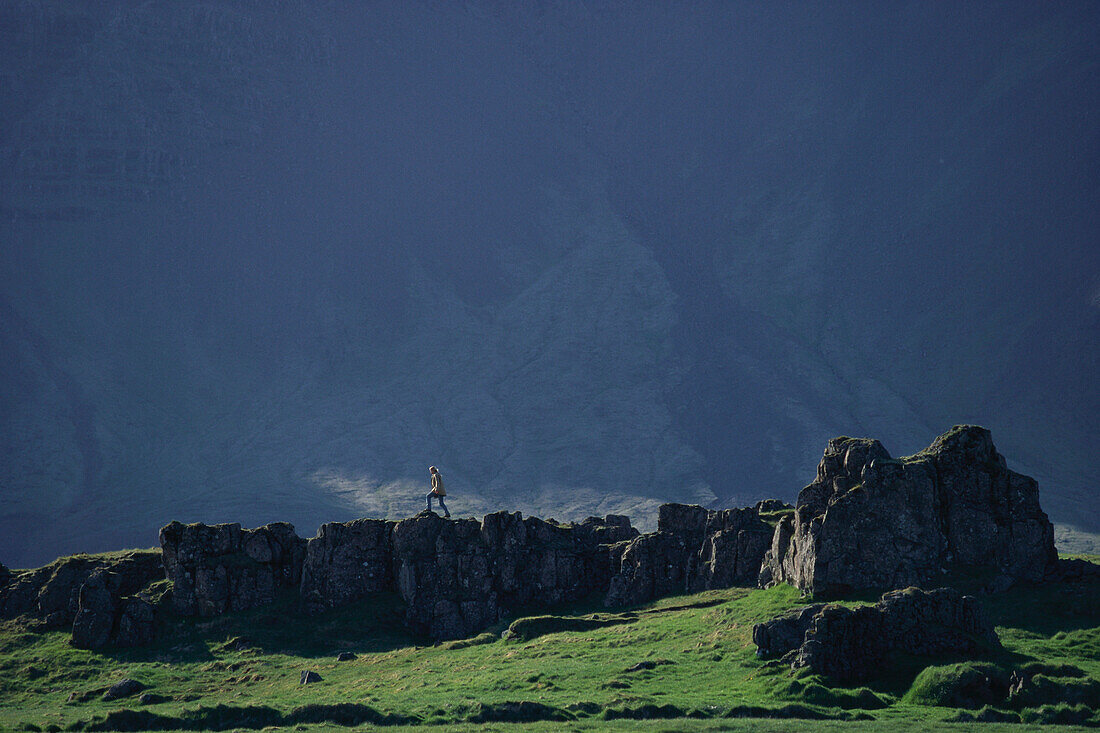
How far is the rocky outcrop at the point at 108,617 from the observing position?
7619cm

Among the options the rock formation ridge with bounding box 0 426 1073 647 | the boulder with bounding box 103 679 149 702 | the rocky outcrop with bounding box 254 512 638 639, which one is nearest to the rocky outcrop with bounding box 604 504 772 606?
the rock formation ridge with bounding box 0 426 1073 647

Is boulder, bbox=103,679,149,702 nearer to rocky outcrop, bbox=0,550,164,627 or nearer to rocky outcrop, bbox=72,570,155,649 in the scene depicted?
rocky outcrop, bbox=72,570,155,649

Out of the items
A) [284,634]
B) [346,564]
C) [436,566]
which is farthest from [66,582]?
[436,566]

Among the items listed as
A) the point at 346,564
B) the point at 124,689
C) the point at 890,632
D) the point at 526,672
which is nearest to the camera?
the point at 890,632

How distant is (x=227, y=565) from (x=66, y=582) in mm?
11656

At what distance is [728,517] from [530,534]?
14.3m

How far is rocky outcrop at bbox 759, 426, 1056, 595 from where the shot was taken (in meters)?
63.7

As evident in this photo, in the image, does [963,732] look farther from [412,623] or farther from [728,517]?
[412,623]

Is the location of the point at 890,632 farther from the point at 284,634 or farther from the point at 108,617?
the point at 108,617

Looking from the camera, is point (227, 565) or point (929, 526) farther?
point (227, 565)

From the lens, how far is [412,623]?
78625 mm

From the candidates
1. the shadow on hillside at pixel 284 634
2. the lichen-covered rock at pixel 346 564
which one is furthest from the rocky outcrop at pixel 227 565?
the lichen-covered rock at pixel 346 564

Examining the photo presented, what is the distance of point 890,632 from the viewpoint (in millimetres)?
51531

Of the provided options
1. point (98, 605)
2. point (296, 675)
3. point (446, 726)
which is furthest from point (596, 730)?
point (98, 605)
